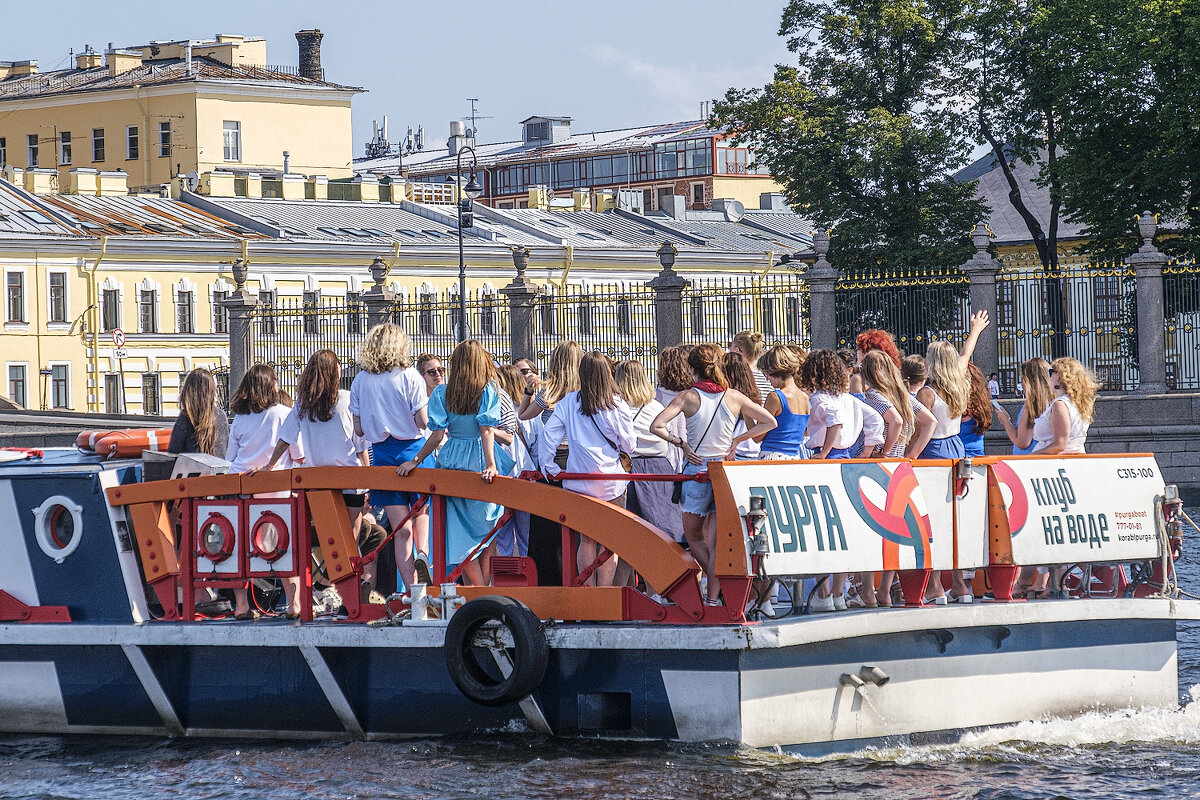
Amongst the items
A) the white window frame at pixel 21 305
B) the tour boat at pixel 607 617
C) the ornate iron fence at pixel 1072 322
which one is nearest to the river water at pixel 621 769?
the tour boat at pixel 607 617

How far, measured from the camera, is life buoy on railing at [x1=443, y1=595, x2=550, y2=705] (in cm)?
908

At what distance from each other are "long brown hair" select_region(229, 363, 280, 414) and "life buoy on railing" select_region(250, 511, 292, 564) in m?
0.94

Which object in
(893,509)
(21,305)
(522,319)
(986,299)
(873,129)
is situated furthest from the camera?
(21,305)

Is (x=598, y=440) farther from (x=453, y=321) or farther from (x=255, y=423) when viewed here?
(x=453, y=321)

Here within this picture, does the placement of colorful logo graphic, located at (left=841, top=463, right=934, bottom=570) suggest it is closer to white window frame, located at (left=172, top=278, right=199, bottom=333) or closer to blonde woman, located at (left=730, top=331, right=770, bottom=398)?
blonde woman, located at (left=730, top=331, right=770, bottom=398)

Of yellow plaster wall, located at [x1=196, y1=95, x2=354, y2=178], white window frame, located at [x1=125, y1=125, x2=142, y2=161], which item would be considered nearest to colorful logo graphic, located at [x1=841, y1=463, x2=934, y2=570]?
yellow plaster wall, located at [x1=196, y1=95, x2=354, y2=178]

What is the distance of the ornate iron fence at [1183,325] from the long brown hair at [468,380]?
1717 cm

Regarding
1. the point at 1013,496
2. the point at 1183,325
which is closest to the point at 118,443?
the point at 1013,496

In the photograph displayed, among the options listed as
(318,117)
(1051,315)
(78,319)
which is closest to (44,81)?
(318,117)

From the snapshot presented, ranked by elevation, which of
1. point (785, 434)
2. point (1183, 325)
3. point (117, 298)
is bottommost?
point (785, 434)

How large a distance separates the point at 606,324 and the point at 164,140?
4876 centimetres

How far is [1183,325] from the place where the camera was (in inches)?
1003

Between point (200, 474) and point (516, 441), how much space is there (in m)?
1.74

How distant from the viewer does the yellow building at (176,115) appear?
74125mm
